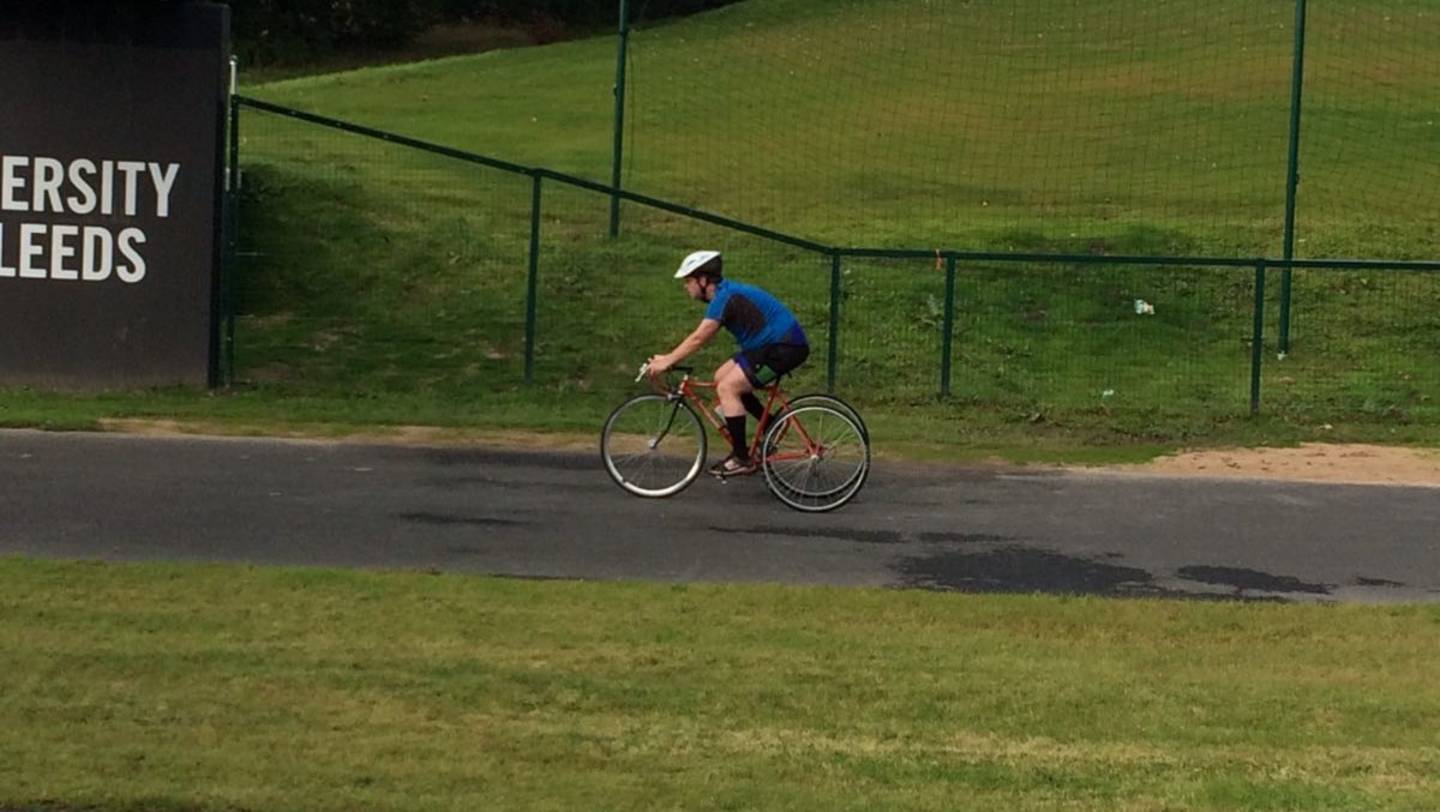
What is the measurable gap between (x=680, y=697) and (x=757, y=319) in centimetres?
501

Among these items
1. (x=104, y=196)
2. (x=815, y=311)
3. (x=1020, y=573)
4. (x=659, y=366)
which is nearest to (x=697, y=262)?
(x=659, y=366)

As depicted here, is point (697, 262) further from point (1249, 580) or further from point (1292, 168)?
point (1292, 168)

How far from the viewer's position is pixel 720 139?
32094 mm

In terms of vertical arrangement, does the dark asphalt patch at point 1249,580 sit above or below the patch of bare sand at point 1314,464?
below

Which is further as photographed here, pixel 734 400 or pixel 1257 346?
pixel 1257 346

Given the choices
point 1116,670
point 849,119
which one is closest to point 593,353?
point 1116,670

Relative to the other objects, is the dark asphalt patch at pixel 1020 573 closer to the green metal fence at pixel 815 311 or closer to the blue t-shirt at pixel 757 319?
the blue t-shirt at pixel 757 319

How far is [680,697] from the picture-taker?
24.2 feet

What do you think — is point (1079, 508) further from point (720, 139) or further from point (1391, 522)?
point (720, 139)

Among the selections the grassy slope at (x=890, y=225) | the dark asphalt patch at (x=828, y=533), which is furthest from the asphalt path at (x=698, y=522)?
the grassy slope at (x=890, y=225)

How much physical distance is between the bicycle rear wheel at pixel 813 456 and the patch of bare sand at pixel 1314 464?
10.1ft

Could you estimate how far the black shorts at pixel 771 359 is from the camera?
12086 mm

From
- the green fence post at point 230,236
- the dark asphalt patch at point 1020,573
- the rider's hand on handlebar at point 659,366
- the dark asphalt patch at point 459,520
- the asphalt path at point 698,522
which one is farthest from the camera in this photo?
the green fence post at point 230,236

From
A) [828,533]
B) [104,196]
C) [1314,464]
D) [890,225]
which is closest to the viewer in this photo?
[828,533]
